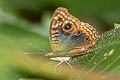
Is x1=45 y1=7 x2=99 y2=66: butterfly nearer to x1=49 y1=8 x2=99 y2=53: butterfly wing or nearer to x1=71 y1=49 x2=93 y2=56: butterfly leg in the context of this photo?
x1=49 y1=8 x2=99 y2=53: butterfly wing

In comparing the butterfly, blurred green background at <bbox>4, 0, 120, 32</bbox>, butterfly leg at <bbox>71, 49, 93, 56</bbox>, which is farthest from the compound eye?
blurred green background at <bbox>4, 0, 120, 32</bbox>

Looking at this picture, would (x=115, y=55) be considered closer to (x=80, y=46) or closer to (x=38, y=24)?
(x=80, y=46)

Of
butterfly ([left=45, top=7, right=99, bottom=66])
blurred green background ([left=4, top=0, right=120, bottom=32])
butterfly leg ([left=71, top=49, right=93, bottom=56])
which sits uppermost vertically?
blurred green background ([left=4, top=0, right=120, bottom=32])

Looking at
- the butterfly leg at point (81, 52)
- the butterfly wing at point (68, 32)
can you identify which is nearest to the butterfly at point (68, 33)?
the butterfly wing at point (68, 32)

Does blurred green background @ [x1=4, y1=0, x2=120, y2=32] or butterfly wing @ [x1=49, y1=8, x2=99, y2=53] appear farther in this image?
blurred green background @ [x1=4, y1=0, x2=120, y2=32]

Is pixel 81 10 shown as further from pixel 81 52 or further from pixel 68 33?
pixel 81 52

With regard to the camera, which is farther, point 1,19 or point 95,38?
point 1,19

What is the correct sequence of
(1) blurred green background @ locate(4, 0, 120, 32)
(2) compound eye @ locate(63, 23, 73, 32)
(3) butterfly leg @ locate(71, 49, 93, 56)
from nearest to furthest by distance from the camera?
(3) butterfly leg @ locate(71, 49, 93, 56) < (2) compound eye @ locate(63, 23, 73, 32) < (1) blurred green background @ locate(4, 0, 120, 32)

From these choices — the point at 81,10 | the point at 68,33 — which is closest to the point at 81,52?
the point at 68,33

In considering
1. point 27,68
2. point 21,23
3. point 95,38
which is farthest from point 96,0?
point 27,68
